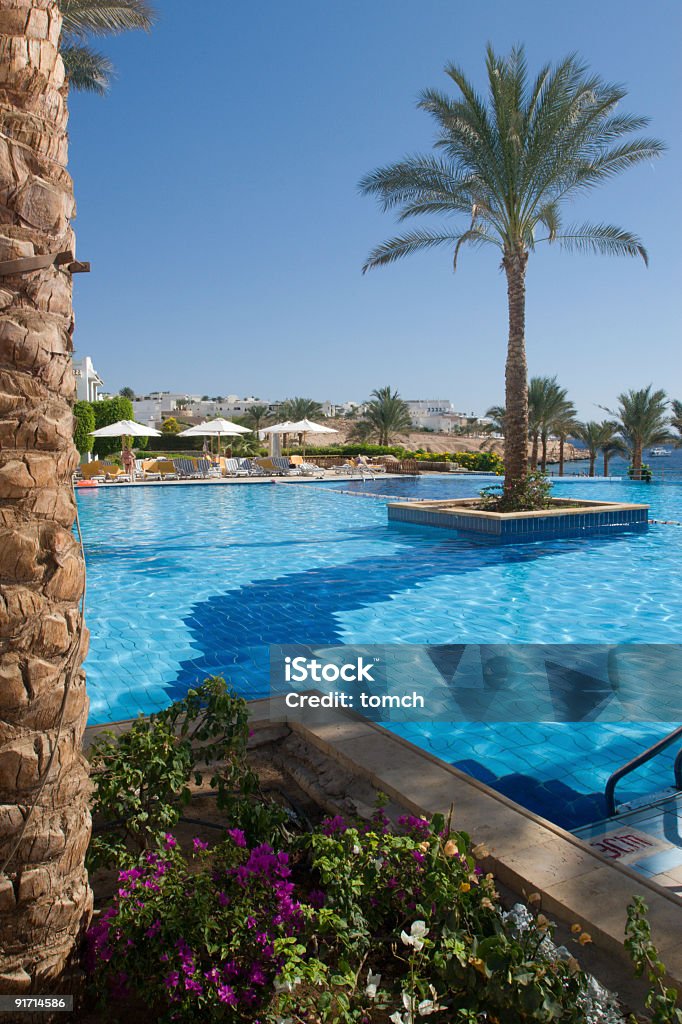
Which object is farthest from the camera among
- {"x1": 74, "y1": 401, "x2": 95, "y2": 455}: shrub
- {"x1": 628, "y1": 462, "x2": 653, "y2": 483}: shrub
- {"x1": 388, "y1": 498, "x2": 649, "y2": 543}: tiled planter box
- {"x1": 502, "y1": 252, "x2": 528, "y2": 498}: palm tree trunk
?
{"x1": 74, "y1": 401, "x2": 95, "y2": 455}: shrub

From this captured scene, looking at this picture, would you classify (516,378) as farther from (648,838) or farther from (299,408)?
(299,408)

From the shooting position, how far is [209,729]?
280 centimetres

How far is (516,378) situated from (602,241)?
3899 millimetres

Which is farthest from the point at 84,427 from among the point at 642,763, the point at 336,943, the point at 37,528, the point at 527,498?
the point at 336,943

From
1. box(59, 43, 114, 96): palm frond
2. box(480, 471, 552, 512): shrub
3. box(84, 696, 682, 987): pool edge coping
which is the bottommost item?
box(84, 696, 682, 987): pool edge coping

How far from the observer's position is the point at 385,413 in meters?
49.2

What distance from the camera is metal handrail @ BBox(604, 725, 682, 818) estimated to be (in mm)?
3025

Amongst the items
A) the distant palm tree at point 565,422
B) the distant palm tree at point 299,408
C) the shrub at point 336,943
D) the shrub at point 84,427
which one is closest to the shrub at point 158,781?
the shrub at point 336,943

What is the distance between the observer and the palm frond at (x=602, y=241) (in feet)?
48.9

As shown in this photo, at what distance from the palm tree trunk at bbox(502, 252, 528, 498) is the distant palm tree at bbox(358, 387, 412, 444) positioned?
115ft

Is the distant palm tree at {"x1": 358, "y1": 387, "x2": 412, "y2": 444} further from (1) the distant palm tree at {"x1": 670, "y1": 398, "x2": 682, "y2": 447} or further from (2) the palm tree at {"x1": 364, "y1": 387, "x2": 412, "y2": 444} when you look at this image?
(1) the distant palm tree at {"x1": 670, "y1": 398, "x2": 682, "y2": 447}

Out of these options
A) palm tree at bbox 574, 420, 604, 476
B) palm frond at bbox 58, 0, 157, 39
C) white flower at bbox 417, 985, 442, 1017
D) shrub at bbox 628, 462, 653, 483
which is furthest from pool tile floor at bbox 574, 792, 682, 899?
palm tree at bbox 574, 420, 604, 476

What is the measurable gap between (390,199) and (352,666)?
11.8 metres

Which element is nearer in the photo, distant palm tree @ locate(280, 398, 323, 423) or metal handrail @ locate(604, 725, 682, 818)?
metal handrail @ locate(604, 725, 682, 818)
